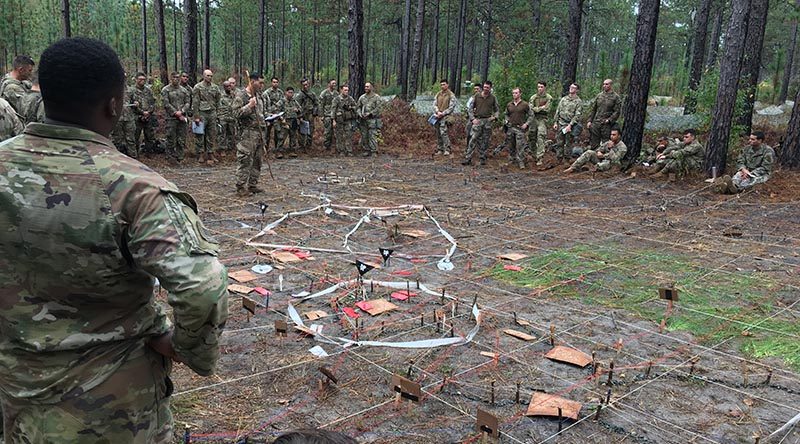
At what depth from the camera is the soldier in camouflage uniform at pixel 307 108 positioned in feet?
42.4

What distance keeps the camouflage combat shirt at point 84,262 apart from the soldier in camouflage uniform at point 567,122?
1106cm

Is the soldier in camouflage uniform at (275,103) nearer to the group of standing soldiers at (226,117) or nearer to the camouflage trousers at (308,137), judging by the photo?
the group of standing soldiers at (226,117)

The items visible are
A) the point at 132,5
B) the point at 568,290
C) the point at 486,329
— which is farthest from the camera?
the point at 132,5

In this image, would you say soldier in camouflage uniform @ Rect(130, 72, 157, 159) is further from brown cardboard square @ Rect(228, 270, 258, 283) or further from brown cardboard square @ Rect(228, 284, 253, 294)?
brown cardboard square @ Rect(228, 284, 253, 294)

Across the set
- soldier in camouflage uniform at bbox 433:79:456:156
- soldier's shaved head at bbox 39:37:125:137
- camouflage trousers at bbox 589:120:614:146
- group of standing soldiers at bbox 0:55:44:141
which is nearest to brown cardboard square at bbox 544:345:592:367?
soldier's shaved head at bbox 39:37:125:137

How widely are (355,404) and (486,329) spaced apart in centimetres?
128

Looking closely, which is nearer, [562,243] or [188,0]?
[562,243]

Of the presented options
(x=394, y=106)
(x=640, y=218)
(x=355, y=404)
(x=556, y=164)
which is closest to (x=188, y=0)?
(x=394, y=106)

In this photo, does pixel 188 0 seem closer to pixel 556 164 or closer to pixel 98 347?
pixel 556 164

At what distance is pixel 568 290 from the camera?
4816 millimetres

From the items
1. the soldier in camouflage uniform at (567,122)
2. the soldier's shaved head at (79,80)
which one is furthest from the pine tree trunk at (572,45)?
the soldier's shaved head at (79,80)

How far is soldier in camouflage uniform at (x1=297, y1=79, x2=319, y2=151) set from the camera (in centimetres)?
1291

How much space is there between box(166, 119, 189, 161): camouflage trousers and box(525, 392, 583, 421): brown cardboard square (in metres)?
9.56

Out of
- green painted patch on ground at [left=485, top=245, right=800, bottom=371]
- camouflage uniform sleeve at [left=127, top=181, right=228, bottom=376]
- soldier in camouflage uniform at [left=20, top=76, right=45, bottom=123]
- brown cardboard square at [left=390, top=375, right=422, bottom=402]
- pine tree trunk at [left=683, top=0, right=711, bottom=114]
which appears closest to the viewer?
camouflage uniform sleeve at [left=127, top=181, right=228, bottom=376]
